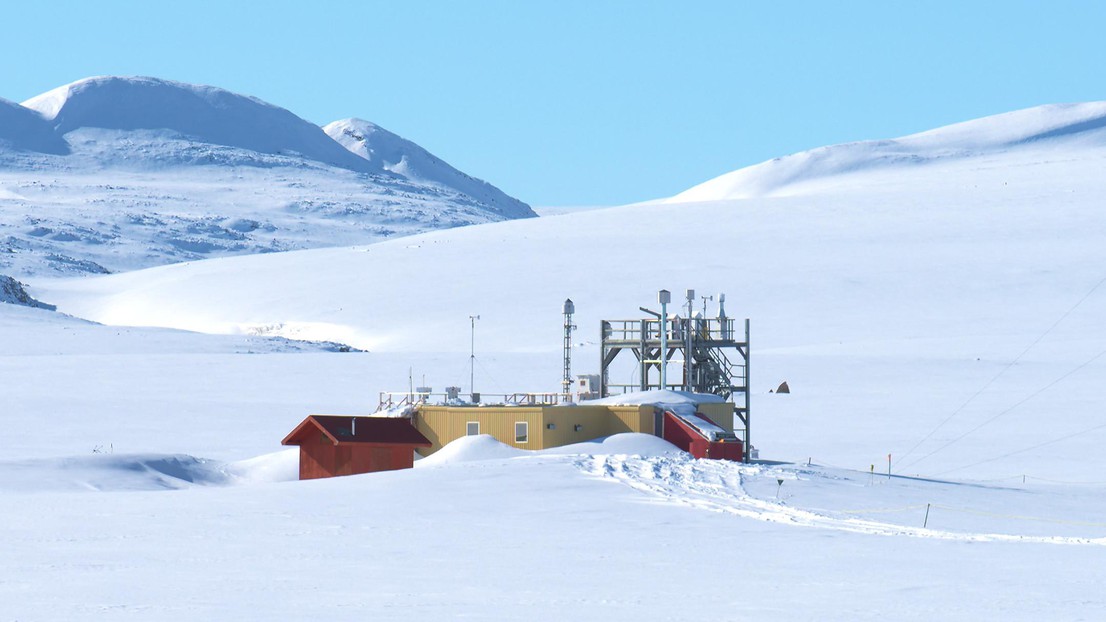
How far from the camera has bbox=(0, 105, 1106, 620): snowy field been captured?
21.5m

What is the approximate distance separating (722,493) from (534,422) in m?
7.64

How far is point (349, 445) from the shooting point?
126 ft

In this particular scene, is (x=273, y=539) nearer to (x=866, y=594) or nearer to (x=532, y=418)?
(x=866, y=594)

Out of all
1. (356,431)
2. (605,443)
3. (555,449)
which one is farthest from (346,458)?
(605,443)

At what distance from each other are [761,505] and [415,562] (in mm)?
9106

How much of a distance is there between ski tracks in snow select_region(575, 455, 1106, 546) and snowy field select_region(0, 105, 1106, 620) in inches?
5.0

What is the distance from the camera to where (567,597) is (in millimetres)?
20531

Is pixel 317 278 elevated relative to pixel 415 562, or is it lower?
elevated

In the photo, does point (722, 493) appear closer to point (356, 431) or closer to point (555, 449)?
point (555, 449)

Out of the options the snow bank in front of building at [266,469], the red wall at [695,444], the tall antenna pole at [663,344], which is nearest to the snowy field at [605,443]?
the snow bank in front of building at [266,469]

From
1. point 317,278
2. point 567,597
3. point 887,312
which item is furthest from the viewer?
point 317,278

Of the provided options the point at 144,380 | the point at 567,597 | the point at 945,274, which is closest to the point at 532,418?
the point at 567,597

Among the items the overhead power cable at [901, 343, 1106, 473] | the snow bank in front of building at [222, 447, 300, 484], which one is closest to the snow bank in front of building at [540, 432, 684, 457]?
the snow bank in front of building at [222, 447, 300, 484]

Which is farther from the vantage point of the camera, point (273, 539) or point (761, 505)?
point (761, 505)
